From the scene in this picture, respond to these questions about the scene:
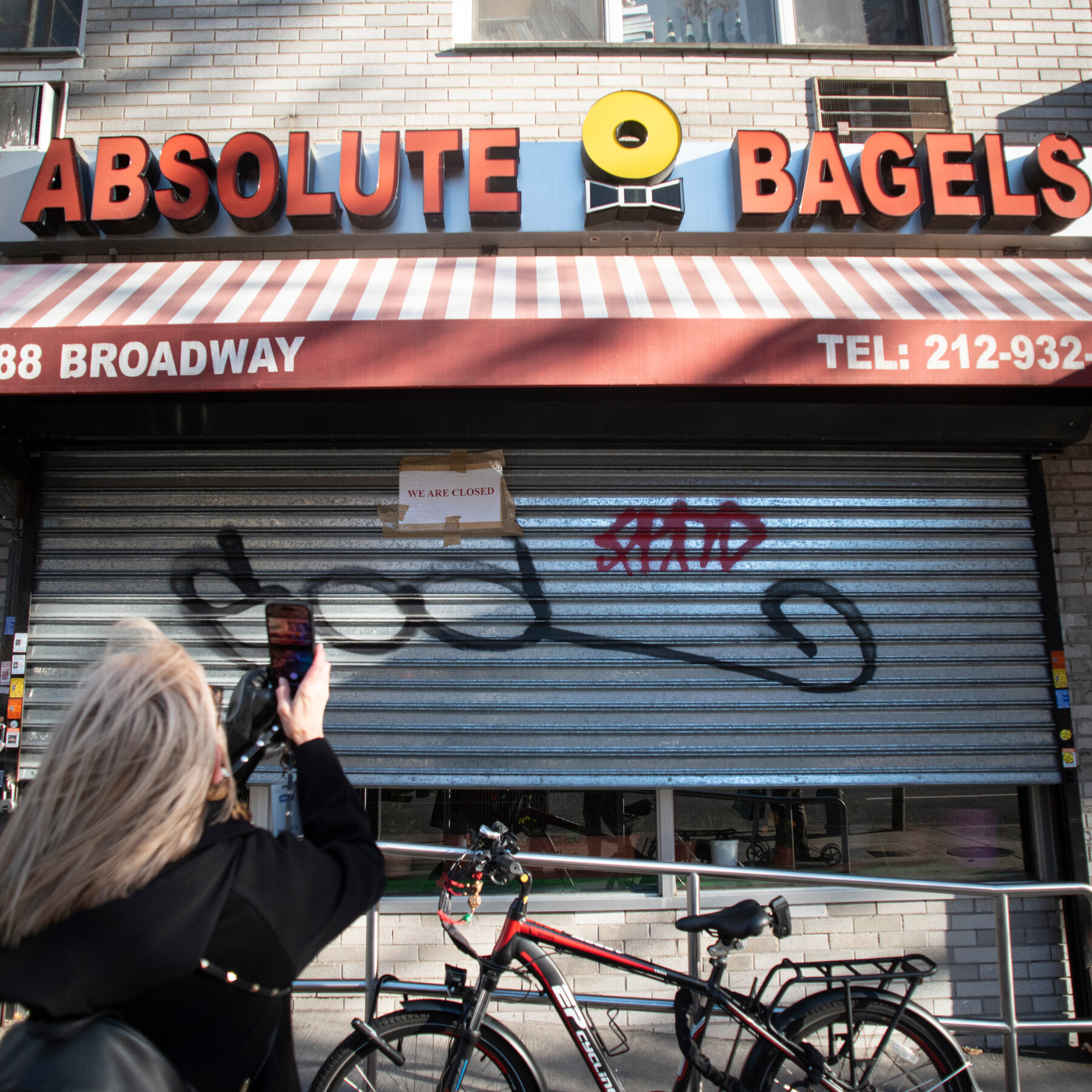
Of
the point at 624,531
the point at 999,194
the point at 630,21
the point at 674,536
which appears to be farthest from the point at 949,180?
the point at 624,531

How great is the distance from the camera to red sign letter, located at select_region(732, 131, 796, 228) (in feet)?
15.3

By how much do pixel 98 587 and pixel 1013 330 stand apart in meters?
5.17

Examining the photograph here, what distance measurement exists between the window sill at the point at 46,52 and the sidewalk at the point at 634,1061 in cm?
608

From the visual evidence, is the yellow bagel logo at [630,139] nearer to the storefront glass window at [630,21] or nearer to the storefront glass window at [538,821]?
the storefront glass window at [630,21]

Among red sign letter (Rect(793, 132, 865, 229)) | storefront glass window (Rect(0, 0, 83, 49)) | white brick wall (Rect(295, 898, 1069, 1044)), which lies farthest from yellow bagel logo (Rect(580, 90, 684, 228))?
white brick wall (Rect(295, 898, 1069, 1044))

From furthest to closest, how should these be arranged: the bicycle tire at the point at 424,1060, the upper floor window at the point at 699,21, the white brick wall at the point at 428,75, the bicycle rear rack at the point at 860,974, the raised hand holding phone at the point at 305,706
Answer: the upper floor window at the point at 699,21
the white brick wall at the point at 428,75
the bicycle rear rack at the point at 860,974
the bicycle tire at the point at 424,1060
the raised hand holding phone at the point at 305,706

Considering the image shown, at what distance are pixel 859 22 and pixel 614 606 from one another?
4522mm

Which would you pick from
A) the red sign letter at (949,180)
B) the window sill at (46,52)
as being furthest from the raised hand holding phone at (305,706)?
the window sill at (46,52)

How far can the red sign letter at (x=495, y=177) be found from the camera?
182 inches

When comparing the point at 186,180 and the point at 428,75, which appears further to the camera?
the point at 428,75

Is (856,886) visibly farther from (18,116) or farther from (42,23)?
(42,23)

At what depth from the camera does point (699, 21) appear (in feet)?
18.1

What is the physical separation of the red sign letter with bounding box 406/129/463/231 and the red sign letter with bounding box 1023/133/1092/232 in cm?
346

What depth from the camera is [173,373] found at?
12.3 ft
